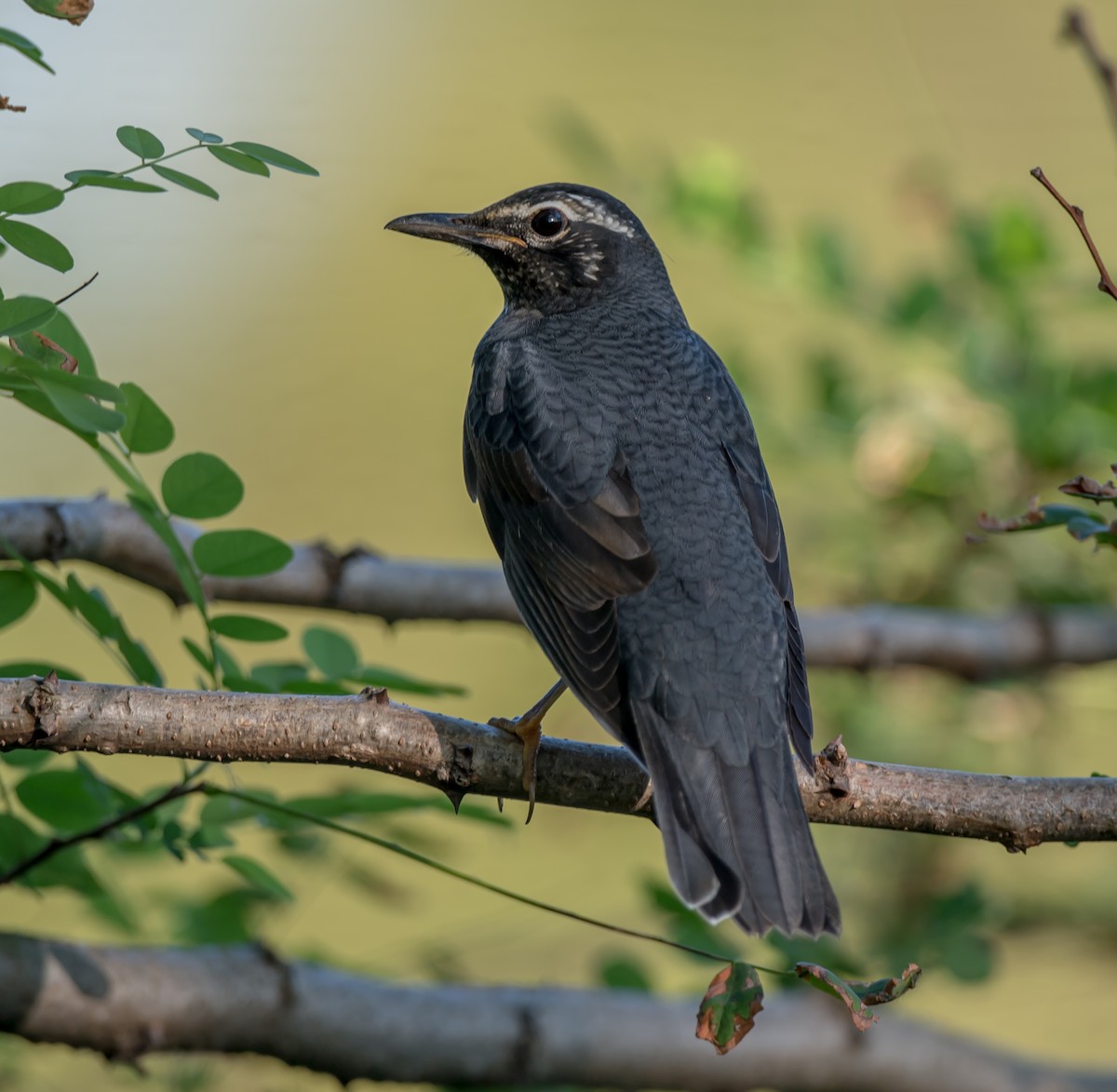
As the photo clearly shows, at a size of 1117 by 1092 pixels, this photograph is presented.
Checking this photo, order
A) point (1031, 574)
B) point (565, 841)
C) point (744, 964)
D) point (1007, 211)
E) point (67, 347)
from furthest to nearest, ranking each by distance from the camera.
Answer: point (565, 841) < point (1031, 574) < point (1007, 211) < point (67, 347) < point (744, 964)

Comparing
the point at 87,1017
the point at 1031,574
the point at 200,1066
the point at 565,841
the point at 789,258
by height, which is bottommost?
the point at 565,841

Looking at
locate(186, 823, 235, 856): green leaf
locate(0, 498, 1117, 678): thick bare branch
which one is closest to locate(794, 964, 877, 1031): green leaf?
locate(186, 823, 235, 856): green leaf

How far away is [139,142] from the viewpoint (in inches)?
97.9

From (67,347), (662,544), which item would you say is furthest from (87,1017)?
(662,544)

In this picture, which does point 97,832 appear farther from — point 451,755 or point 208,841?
point 451,755

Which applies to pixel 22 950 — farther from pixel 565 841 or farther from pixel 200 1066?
pixel 565 841

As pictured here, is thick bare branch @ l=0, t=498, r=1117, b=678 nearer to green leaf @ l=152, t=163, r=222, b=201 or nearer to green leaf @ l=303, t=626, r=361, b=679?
green leaf @ l=303, t=626, r=361, b=679

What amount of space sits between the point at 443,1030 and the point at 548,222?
265cm

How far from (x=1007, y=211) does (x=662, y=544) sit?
2.10 metres

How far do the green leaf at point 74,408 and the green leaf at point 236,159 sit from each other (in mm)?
546

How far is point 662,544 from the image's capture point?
371 cm

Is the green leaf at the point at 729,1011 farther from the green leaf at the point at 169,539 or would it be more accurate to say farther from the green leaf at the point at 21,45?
the green leaf at the point at 21,45

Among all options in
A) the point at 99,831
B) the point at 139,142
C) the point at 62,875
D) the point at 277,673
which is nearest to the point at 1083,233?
the point at 139,142

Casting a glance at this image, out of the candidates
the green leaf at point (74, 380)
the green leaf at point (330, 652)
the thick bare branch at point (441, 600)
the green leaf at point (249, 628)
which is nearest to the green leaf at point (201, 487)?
the green leaf at point (249, 628)
